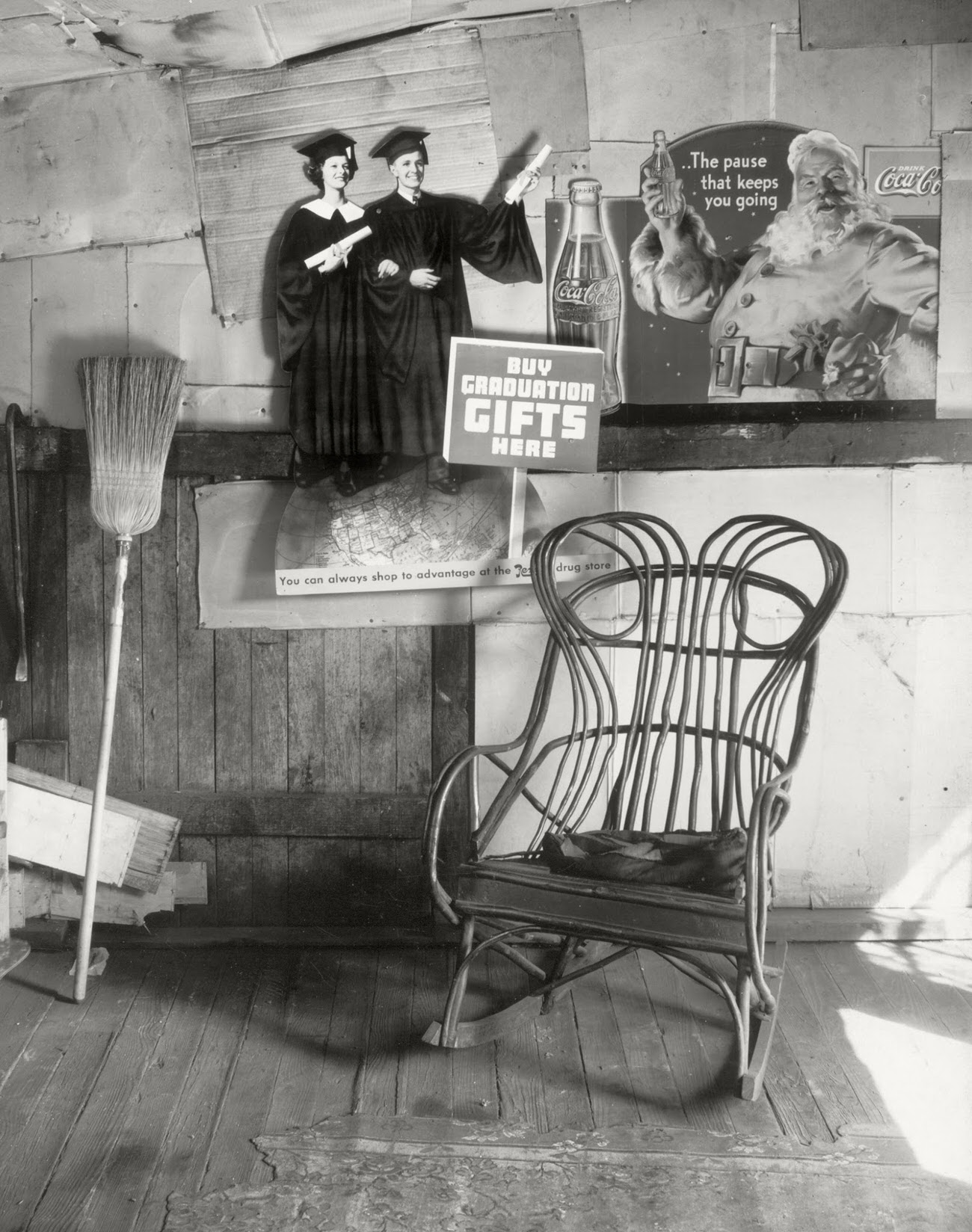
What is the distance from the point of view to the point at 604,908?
217cm

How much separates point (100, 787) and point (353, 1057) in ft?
2.90

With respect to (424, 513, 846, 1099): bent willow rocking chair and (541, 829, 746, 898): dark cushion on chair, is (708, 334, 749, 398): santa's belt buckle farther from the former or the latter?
(541, 829, 746, 898): dark cushion on chair

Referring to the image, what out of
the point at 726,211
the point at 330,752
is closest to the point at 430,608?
the point at 330,752

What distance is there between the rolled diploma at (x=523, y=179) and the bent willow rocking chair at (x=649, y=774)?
2.78 ft

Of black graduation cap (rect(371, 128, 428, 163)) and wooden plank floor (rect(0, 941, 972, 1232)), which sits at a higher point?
black graduation cap (rect(371, 128, 428, 163))

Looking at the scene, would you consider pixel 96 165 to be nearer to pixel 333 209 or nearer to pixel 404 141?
pixel 333 209

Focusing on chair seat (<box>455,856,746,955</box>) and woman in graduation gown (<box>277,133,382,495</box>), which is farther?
woman in graduation gown (<box>277,133,382,495</box>)

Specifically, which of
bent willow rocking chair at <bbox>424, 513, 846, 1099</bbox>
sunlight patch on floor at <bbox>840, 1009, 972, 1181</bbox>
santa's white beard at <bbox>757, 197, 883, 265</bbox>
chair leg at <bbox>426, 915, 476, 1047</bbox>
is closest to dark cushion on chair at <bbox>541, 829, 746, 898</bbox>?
bent willow rocking chair at <bbox>424, 513, 846, 1099</bbox>

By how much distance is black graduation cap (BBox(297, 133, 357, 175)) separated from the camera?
2.71 metres

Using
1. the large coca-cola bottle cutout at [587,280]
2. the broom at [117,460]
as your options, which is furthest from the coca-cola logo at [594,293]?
the broom at [117,460]

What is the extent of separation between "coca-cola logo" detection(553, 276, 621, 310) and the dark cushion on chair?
1339 mm

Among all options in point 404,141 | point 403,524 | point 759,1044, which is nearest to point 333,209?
A: point 404,141

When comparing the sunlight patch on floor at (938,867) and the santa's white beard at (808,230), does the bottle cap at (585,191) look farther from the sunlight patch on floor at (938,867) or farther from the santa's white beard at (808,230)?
the sunlight patch on floor at (938,867)

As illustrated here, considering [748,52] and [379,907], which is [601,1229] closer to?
[379,907]
